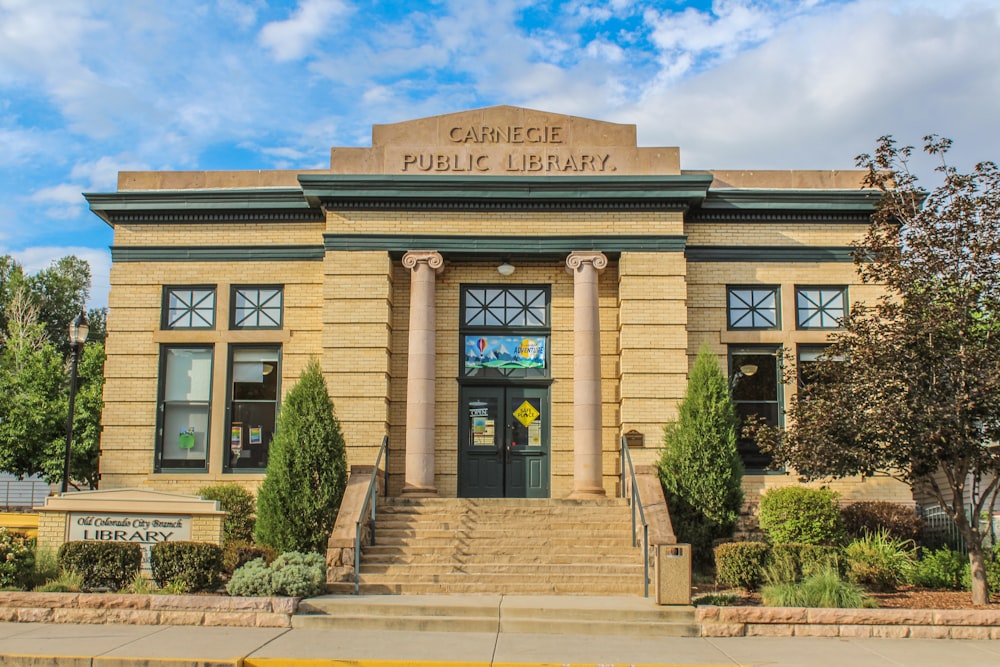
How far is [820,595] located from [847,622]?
2.40 feet

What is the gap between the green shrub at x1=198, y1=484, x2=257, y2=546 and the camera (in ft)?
58.7

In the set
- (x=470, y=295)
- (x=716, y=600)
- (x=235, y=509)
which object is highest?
(x=470, y=295)

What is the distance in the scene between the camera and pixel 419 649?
10820 mm

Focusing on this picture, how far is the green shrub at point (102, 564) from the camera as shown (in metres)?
13.8

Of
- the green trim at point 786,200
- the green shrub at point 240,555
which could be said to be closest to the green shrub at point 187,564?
the green shrub at point 240,555

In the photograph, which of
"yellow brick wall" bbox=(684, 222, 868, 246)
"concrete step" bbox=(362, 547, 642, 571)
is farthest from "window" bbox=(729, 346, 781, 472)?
"concrete step" bbox=(362, 547, 642, 571)

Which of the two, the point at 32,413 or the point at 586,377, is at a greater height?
the point at 586,377

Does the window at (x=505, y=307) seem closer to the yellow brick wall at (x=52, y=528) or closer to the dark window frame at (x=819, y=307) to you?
the dark window frame at (x=819, y=307)

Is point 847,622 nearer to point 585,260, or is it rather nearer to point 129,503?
point 585,260

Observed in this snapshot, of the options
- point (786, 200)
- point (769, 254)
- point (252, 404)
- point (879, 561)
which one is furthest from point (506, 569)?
point (786, 200)

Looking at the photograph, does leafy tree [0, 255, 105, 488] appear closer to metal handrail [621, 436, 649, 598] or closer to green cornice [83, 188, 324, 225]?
green cornice [83, 188, 324, 225]

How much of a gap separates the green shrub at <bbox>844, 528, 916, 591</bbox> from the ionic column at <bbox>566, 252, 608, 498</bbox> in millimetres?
4512

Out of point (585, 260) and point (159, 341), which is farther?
point (159, 341)

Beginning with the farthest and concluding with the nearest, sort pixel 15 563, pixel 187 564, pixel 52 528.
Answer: pixel 52 528 < pixel 187 564 < pixel 15 563
